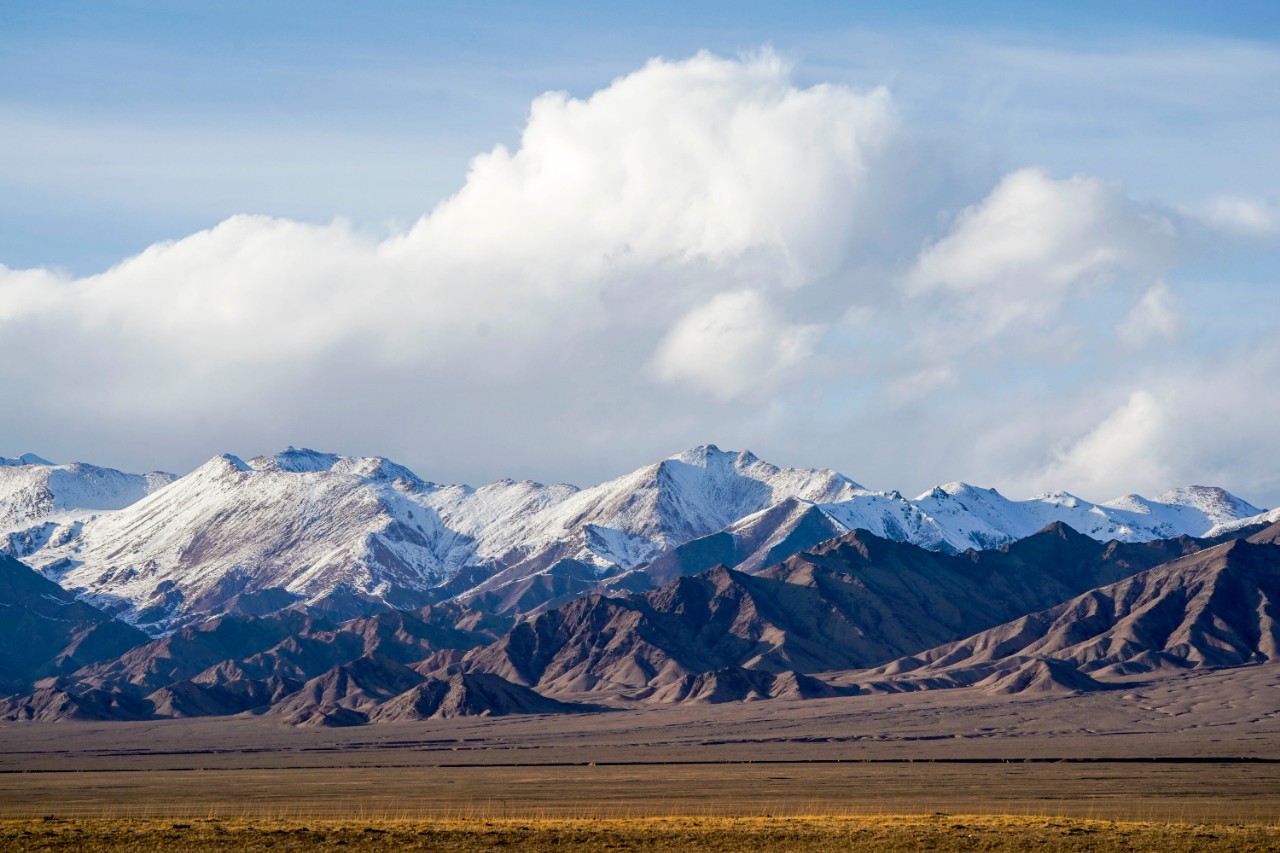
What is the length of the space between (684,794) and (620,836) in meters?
51.8

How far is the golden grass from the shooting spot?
5428 centimetres

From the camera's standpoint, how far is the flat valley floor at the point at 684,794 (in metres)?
56.5

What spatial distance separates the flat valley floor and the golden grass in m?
0.14

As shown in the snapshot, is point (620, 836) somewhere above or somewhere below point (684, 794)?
above

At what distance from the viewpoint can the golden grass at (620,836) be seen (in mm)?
54281

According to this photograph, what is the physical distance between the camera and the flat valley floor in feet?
185

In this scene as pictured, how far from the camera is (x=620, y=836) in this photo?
188 feet

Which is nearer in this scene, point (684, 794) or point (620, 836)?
point (620, 836)

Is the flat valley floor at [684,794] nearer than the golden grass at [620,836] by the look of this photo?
No

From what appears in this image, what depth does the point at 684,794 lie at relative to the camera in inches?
4252

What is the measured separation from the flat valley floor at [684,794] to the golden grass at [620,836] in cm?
14

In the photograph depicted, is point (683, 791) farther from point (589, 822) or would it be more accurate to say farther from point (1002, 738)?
point (1002, 738)

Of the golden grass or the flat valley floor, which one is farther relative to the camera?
the flat valley floor

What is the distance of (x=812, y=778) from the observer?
126m
